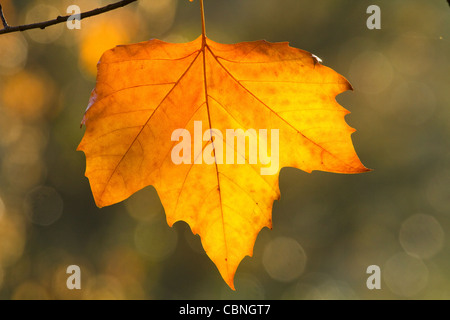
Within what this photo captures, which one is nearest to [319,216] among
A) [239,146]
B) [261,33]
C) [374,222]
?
[374,222]

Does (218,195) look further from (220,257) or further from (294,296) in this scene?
(294,296)

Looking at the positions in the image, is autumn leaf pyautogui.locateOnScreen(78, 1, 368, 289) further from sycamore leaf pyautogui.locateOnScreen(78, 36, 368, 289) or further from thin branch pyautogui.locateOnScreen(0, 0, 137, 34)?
thin branch pyautogui.locateOnScreen(0, 0, 137, 34)

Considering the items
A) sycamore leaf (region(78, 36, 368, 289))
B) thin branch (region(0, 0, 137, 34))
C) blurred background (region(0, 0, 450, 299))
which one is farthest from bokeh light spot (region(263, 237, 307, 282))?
thin branch (region(0, 0, 137, 34))

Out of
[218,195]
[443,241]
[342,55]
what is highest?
[342,55]

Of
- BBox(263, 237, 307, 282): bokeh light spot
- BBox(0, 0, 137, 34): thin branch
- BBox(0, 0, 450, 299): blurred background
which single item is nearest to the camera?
BBox(0, 0, 137, 34): thin branch

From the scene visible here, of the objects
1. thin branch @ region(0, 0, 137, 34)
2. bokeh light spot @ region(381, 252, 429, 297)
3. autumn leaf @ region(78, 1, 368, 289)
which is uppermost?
thin branch @ region(0, 0, 137, 34)

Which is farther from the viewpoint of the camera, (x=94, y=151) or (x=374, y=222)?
(x=374, y=222)

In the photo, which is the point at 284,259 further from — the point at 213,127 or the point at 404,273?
the point at 213,127

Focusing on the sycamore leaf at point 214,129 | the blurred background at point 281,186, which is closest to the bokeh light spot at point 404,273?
the blurred background at point 281,186

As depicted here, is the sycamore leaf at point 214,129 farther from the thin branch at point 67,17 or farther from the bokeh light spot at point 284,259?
the bokeh light spot at point 284,259
